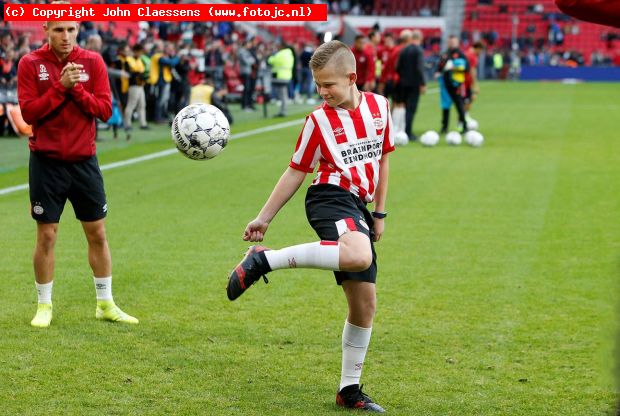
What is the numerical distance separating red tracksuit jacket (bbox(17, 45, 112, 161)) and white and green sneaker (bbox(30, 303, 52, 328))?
3.59 ft

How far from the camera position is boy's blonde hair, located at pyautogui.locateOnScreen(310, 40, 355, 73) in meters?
5.24

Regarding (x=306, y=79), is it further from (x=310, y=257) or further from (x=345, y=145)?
(x=310, y=257)

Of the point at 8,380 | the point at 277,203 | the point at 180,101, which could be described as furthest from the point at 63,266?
the point at 180,101

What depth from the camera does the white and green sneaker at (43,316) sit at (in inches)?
285

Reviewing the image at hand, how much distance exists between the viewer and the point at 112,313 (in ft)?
24.4

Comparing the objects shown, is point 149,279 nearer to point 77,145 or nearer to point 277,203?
point 77,145

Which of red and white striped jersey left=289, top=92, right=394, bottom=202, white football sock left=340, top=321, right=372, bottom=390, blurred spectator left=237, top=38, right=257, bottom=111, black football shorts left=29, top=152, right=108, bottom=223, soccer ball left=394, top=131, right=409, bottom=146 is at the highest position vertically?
red and white striped jersey left=289, top=92, right=394, bottom=202

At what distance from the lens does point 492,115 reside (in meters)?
31.6

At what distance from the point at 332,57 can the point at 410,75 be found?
1760cm

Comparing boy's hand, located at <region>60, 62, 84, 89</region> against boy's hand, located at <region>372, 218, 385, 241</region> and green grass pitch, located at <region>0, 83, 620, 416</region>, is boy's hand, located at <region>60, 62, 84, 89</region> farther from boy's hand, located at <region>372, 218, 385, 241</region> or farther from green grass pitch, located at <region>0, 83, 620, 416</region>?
boy's hand, located at <region>372, 218, 385, 241</region>

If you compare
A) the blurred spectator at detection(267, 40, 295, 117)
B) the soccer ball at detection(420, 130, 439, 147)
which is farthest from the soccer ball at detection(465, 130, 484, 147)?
the blurred spectator at detection(267, 40, 295, 117)

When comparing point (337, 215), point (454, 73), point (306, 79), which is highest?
point (337, 215)

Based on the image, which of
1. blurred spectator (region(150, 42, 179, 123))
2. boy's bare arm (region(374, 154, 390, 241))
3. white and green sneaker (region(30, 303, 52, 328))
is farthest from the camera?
blurred spectator (region(150, 42, 179, 123))

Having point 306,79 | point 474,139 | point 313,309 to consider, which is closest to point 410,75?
point 474,139
